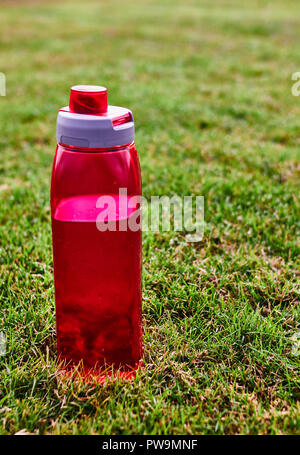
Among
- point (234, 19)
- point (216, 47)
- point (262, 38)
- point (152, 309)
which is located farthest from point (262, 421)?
point (234, 19)

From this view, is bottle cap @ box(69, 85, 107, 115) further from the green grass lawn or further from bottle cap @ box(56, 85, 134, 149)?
the green grass lawn

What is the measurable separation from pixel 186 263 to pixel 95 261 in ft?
2.98

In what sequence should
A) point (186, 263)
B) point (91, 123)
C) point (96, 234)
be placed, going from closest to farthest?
point (91, 123)
point (96, 234)
point (186, 263)

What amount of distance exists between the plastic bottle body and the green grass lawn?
0.14 m

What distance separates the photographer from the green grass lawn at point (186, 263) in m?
1.64

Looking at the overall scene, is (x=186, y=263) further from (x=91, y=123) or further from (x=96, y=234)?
(x=91, y=123)

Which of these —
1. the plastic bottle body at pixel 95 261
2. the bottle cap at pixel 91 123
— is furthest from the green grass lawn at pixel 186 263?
the bottle cap at pixel 91 123

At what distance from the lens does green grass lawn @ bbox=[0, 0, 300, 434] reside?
64.4 inches

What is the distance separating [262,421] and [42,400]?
77 cm

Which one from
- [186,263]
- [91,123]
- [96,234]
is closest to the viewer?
[91,123]

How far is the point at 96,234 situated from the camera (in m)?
1.58

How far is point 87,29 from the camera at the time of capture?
10.8m

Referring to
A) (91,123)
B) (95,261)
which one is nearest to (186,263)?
(95,261)

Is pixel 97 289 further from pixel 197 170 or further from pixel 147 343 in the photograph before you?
pixel 197 170
